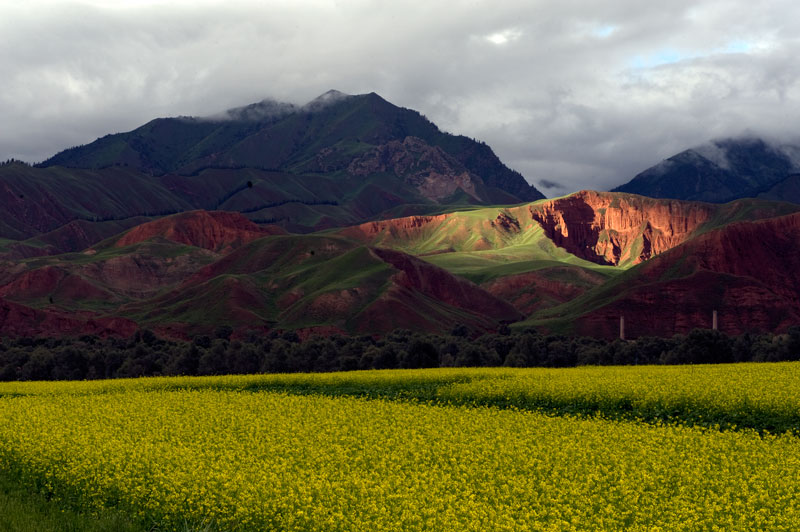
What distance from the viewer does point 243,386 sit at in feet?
186

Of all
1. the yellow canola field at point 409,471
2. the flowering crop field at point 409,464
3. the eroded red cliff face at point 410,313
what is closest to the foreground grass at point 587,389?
the flowering crop field at point 409,464

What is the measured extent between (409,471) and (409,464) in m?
1.35

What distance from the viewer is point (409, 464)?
899 inches

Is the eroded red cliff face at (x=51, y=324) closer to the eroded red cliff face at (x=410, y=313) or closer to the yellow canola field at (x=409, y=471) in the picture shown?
the eroded red cliff face at (x=410, y=313)

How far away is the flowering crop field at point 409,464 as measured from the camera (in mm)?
16891

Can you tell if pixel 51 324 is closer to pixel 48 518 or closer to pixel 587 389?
pixel 587 389

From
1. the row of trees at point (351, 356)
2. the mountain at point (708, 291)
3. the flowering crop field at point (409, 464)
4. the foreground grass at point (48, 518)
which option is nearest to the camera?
the flowering crop field at point (409, 464)

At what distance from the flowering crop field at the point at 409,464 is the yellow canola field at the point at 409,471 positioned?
0.21ft

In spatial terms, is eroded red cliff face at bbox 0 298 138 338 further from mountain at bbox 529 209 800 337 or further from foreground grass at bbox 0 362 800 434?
foreground grass at bbox 0 362 800 434

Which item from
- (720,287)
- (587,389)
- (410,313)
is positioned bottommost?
(410,313)

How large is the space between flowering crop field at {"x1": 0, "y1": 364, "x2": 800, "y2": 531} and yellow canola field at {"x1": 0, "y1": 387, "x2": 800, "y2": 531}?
6 cm

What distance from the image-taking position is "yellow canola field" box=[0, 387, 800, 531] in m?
16.7

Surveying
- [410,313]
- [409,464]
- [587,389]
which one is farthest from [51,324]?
[409,464]

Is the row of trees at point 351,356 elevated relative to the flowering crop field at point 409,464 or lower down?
lower down
